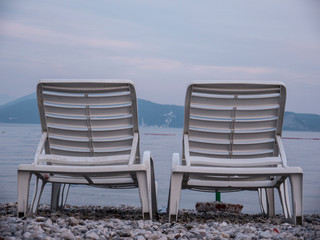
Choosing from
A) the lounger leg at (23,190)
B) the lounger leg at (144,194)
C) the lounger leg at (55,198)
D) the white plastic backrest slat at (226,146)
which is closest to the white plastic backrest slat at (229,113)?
the white plastic backrest slat at (226,146)

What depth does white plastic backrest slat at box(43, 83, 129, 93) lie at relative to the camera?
3768 mm

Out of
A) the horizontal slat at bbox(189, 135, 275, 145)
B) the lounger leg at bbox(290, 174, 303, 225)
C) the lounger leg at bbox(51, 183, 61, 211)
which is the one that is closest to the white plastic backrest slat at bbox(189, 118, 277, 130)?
the horizontal slat at bbox(189, 135, 275, 145)

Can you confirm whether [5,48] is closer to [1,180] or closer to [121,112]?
[1,180]

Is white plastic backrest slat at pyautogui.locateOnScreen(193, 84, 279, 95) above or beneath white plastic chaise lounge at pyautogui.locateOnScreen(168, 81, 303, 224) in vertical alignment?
above

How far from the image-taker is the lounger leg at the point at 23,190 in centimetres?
355

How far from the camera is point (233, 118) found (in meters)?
3.86

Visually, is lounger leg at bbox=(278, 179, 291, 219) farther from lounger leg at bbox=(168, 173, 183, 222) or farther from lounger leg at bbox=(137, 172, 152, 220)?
lounger leg at bbox=(137, 172, 152, 220)

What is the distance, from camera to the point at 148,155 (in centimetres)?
376

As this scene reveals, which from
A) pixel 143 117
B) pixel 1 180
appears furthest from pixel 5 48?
pixel 1 180

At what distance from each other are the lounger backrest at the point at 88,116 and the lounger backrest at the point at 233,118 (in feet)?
1.73

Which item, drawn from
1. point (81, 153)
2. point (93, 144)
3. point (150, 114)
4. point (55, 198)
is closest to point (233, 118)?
point (93, 144)

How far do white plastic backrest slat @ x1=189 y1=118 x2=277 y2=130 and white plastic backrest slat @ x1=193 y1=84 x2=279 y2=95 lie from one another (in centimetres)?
24

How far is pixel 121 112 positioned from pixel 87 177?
0.61 meters

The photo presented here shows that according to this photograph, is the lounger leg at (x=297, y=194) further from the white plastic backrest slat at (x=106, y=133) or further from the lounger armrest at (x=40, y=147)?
the lounger armrest at (x=40, y=147)
